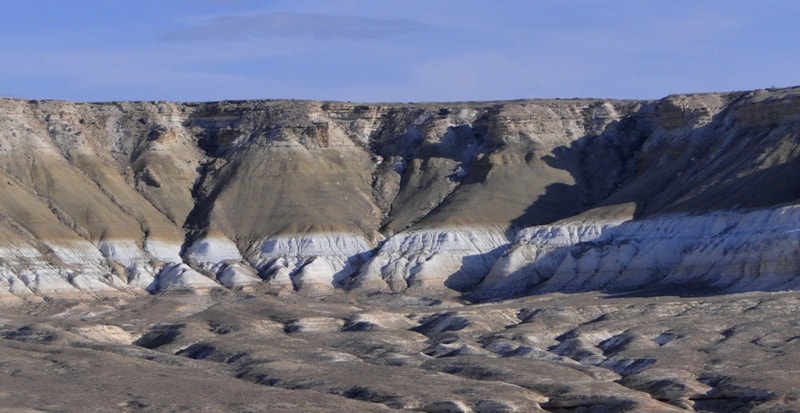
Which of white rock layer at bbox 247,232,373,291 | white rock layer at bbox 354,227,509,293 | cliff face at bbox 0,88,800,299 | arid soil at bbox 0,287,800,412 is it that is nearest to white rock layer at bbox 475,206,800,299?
cliff face at bbox 0,88,800,299

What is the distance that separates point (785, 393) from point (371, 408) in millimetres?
16388

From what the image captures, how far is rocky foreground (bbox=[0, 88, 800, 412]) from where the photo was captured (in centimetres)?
7681

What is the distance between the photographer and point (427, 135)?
5566 inches

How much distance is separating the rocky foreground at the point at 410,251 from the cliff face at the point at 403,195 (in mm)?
233

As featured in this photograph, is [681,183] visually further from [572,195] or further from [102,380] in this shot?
[102,380]

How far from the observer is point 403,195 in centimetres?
13700

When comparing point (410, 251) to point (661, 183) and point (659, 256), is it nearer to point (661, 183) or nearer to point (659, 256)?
point (659, 256)

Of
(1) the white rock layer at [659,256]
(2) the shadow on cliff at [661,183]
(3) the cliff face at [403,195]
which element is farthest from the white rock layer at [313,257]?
(1) the white rock layer at [659,256]

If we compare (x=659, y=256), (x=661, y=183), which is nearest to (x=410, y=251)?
(x=659, y=256)

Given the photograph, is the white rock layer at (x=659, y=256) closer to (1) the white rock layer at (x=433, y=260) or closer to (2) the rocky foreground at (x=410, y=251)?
(2) the rocky foreground at (x=410, y=251)

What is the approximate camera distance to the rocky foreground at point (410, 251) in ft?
252

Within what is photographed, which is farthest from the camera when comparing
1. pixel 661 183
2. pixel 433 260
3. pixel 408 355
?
pixel 661 183

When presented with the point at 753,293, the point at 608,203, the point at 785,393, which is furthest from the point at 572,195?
the point at 785,393

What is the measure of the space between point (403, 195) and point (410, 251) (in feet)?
41.2
